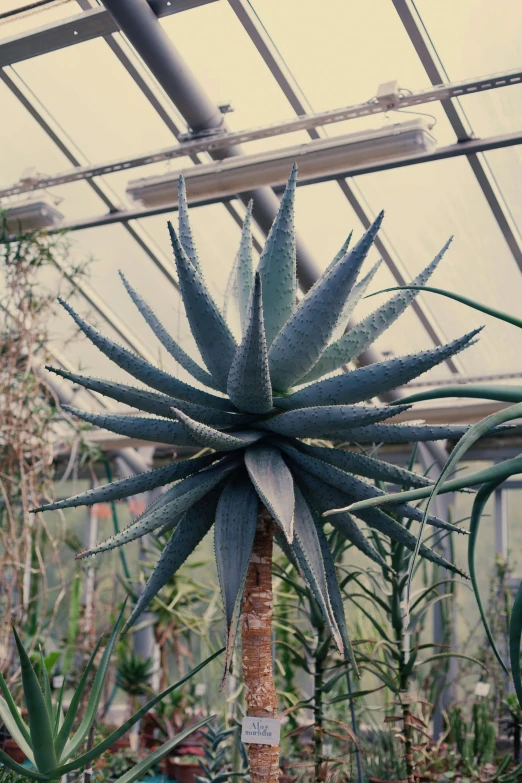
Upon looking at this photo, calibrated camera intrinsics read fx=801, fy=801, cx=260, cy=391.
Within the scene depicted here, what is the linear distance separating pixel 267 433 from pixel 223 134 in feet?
9.59

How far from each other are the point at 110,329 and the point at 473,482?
224 inches

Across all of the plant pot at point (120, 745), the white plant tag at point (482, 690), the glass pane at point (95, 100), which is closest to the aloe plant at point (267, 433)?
the white plant tag at point (482, 690)

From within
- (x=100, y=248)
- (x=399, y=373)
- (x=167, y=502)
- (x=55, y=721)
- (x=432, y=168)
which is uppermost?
(x=100, y=248)

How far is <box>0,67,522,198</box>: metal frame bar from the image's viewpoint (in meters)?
3.52

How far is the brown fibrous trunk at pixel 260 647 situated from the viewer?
4.61 ft

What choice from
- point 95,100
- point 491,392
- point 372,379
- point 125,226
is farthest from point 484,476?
point 125,226

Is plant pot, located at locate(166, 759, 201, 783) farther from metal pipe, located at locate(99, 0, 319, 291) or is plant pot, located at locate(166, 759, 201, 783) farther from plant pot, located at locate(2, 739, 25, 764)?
metal pipe, located at locate(99, 0, 319, 291)

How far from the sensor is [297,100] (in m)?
4.28

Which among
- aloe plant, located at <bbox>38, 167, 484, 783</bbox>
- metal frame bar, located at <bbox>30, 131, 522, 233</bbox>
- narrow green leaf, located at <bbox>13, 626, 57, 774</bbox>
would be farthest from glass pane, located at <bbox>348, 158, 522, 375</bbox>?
narrow green leaf, located at <bbox>13, 626, 57, 774</bbox>

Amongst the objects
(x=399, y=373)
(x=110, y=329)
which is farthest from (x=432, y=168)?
(x=399, y=373)

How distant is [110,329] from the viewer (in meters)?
6.34

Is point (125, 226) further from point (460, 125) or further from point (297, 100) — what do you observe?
point (460, 125)

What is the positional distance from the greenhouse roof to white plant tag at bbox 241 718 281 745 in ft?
9.19

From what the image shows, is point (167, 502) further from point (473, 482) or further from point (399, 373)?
point (473, 482)
